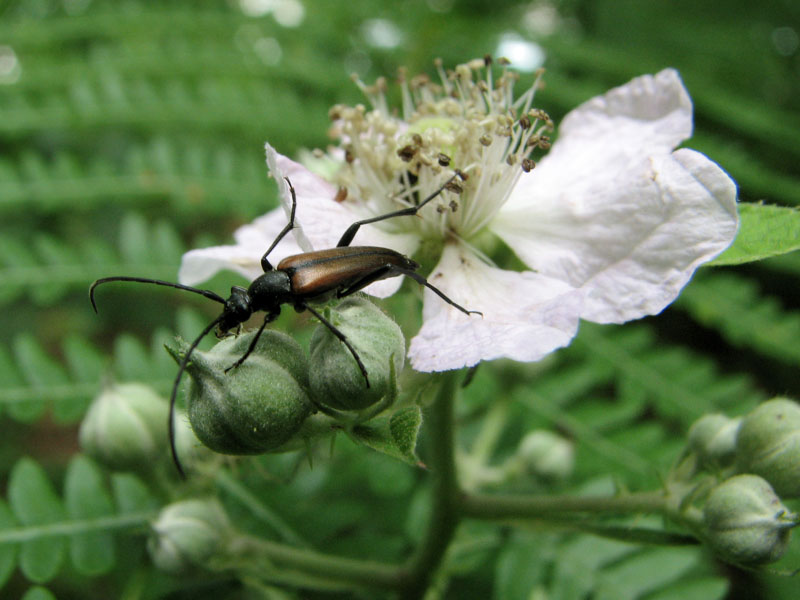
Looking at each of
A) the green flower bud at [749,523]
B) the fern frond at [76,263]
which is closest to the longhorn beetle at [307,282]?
the green flower bud at [749,523]

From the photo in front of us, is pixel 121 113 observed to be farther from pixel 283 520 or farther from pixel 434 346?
pixel 434 346

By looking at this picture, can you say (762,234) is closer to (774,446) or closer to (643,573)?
(774,446)

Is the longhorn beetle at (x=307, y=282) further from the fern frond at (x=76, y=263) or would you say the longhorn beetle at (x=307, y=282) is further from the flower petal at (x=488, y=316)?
the fern frond at (x=76, y=263)

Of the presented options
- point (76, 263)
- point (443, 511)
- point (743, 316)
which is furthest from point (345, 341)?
point (743, 316)

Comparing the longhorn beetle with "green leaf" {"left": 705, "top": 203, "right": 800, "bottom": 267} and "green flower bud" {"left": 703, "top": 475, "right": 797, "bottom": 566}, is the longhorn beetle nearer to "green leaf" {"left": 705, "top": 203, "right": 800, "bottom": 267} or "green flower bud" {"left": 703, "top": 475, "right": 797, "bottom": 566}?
"green leaf" {"left": 705, "top": 203, "right": 800, "bottom": 267}

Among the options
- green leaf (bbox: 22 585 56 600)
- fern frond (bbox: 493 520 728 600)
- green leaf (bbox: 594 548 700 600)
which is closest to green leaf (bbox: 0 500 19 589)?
green leaf (bbox: 22 585 56 600)

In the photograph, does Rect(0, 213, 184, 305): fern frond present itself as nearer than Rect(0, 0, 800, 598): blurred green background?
No
